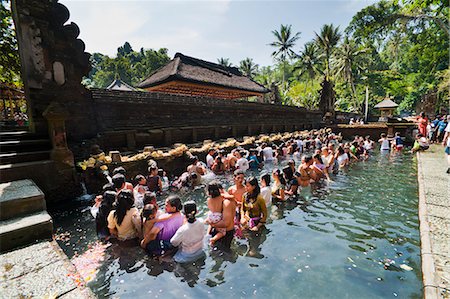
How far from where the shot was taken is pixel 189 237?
383cm

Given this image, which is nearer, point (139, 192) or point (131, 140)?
point (139, 192)

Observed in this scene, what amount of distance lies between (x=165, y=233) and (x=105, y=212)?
1415 millimetres

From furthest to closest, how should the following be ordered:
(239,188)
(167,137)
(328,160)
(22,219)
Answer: (167,137)
(328,160)
(239,188)
(22,219)

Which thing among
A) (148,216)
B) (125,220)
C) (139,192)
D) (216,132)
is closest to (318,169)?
(139,192)

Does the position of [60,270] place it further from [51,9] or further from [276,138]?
[276,138]

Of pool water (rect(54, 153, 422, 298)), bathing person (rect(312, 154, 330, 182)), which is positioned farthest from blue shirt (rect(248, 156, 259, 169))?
pool water (rect(54, 153, 422, 298))

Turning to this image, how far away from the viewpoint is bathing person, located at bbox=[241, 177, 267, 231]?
15.6ft

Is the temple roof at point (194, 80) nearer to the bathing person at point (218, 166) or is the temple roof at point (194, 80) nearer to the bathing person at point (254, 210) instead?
the bathing person at point (218, 166)

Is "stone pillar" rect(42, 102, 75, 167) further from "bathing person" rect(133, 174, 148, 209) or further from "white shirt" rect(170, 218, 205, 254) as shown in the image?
"white shirt" rect(170, 218, 205, 254)

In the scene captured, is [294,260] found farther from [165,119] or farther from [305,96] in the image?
[305,96]

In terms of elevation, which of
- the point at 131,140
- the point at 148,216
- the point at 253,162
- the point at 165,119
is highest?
the point at 165,119

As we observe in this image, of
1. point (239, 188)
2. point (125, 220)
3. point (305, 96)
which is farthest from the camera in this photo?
point (305, 96)

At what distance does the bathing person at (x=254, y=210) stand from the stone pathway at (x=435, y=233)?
2674 mm

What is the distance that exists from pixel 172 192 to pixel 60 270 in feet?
17.2
